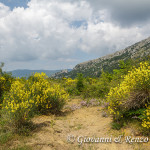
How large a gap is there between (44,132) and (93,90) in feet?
26.1

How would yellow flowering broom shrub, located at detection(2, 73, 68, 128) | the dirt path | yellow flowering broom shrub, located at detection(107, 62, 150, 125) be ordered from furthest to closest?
yellow flowering broom shrub, located at detection(107, 62, 150, 125) → yellow flowering broom shrub, located at detection(2, 73, 68, 128) → the dirt path

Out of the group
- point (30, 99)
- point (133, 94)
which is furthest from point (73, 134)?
point (133, 94)

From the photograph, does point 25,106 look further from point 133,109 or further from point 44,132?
point 133,109

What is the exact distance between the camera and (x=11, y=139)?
4.55 metres

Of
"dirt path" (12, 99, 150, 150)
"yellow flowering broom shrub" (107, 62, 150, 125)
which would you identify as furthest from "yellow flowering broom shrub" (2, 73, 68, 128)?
"yellow flowering broom shrub" (107, 62, 150, 125)

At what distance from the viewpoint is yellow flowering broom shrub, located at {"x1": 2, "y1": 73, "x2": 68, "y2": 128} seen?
5.06 meters

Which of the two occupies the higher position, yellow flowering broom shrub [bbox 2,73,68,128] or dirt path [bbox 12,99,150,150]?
yellow flowering broom shrub [bbox 2,73,68,128]

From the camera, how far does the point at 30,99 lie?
5574mm

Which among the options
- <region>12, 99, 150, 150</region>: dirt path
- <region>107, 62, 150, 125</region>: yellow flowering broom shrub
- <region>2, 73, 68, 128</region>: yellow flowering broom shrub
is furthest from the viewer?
<region>107, 62, 150, 125</region>: yellow flowering broom shrub

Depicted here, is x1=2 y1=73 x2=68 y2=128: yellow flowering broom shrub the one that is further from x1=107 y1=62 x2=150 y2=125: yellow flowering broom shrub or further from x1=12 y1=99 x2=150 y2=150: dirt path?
x1=107 y1=62 x2=150 y2=125: yellow flowering broom shrub

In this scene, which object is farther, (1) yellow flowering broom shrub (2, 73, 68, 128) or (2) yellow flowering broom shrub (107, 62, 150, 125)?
(2) yellow flowering broom shrub (107, 62, 150, 125)

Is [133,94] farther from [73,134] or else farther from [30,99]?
[30,99]

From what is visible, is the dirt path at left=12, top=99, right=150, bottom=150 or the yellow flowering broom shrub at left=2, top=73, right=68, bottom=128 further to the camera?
the yellow flowering broom shrub at left=2, top=73, right=68, bottom=128

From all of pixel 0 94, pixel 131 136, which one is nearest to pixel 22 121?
pixel 131 136
